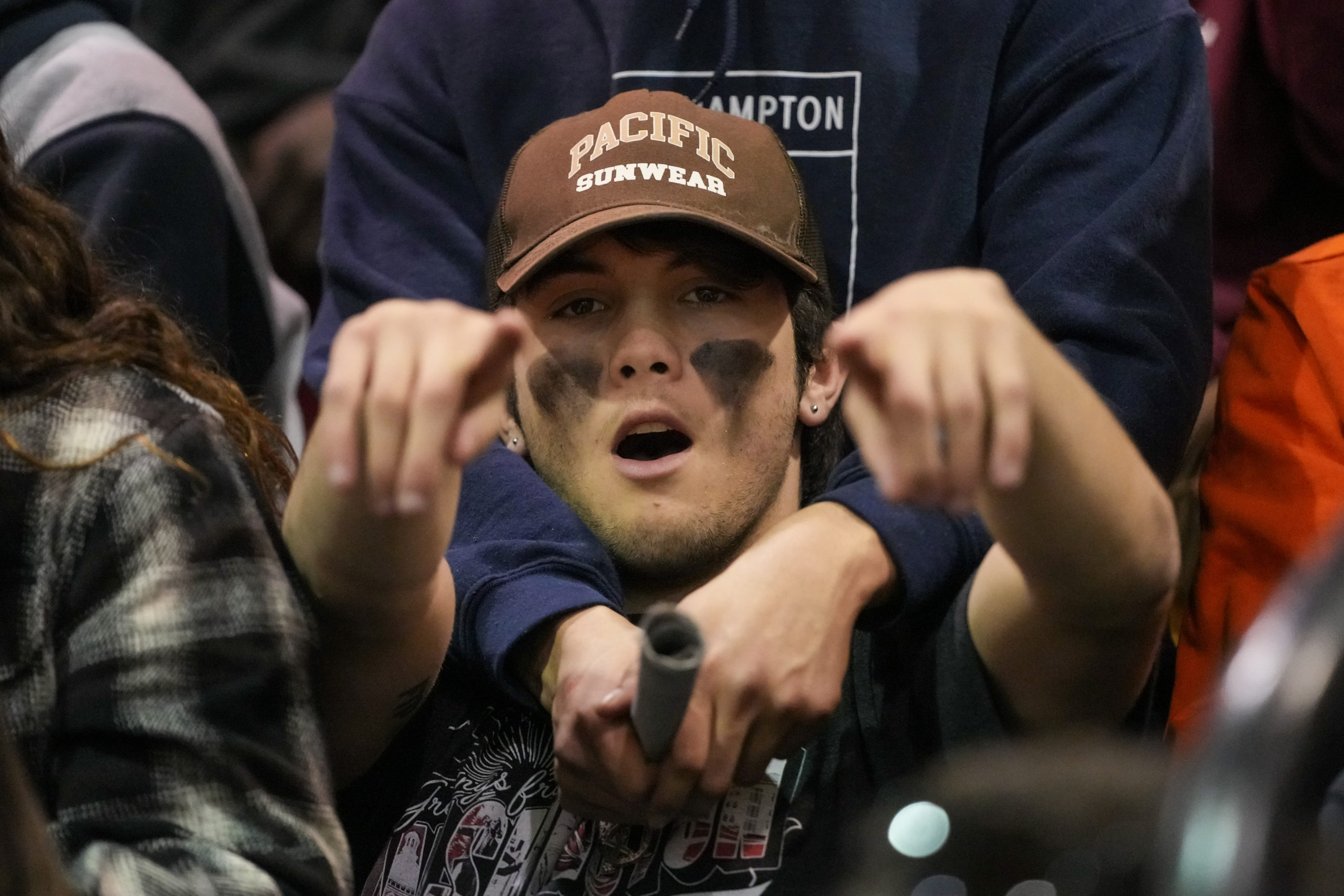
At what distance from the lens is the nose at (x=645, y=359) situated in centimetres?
154

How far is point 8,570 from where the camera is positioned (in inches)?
42.3

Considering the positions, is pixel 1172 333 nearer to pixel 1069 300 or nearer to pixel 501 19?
pixel 1069 300

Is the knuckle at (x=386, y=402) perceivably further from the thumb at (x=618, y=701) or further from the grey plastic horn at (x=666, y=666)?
the thumb at (x=618, y=701)

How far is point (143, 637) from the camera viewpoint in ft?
3.52

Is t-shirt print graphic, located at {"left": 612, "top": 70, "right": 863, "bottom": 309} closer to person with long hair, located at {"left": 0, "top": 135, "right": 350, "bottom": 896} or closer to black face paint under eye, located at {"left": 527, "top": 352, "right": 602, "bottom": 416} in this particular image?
black face paint under eye, located at {"left": 527, "top": 352, "right": 602, "bottom": 416}

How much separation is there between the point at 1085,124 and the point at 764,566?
57cm

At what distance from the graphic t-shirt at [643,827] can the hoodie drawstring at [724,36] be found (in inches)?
23.6

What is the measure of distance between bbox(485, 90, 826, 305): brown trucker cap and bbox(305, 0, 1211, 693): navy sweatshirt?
0.36 feet

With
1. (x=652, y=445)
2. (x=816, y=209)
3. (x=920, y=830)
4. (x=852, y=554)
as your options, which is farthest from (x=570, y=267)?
(x=920, y=830)

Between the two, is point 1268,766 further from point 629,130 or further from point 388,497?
point 629,130

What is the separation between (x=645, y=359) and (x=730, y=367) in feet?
0.26

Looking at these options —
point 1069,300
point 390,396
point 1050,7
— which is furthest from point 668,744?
point 1050,7

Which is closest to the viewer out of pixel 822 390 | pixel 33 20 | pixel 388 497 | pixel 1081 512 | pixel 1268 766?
pixel 1268 766

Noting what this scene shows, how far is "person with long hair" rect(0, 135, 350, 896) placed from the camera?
41.0 inches
